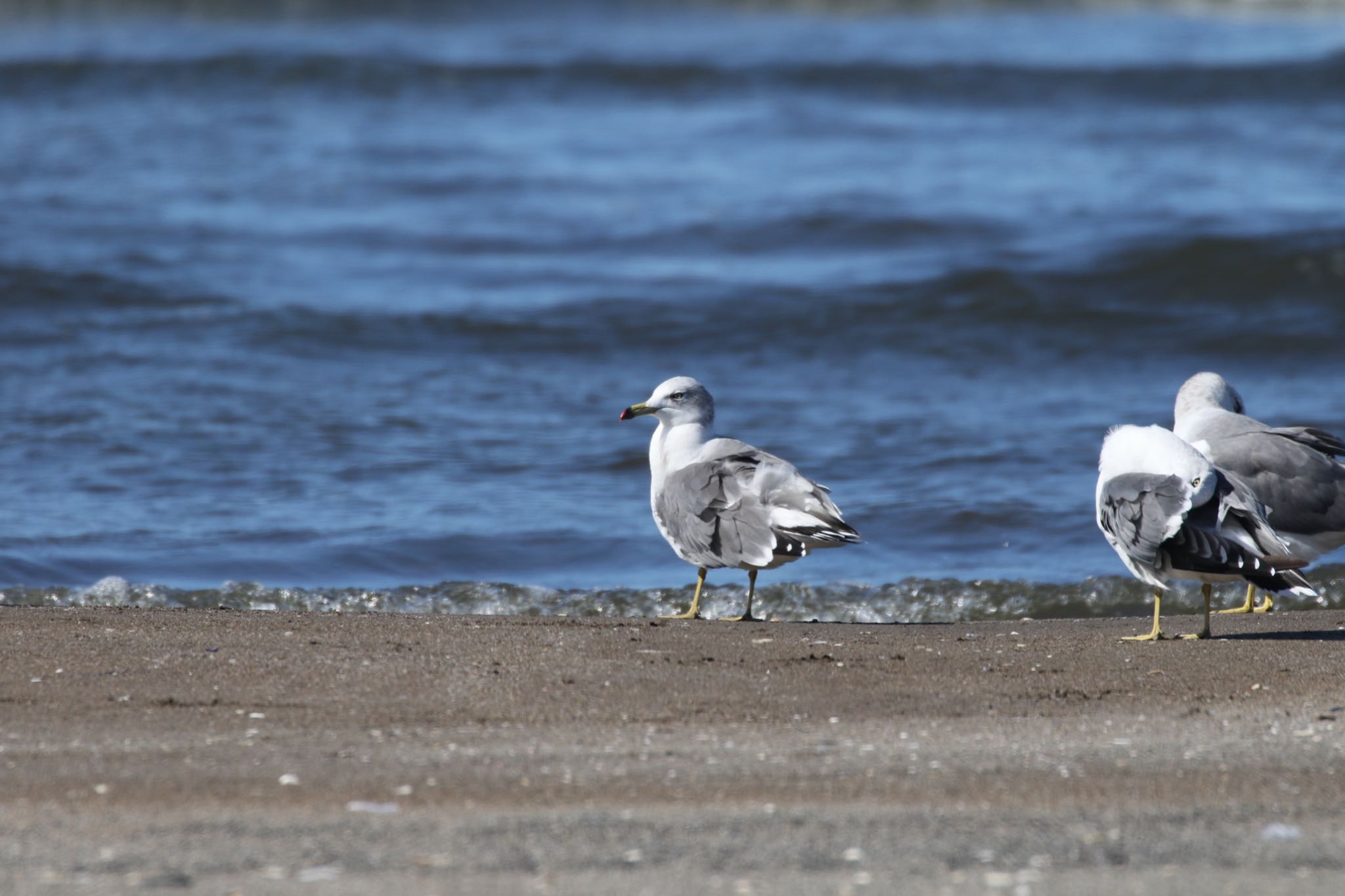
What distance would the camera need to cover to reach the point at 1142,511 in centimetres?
509

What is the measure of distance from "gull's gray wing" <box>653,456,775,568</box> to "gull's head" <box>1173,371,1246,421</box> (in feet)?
6.19

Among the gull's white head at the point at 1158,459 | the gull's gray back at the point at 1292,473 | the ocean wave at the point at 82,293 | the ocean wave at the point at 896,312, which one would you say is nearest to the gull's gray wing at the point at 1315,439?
the gull's gray back at the point at 1292,473

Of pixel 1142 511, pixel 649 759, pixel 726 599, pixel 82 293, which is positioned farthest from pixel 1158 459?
pixel 82 293

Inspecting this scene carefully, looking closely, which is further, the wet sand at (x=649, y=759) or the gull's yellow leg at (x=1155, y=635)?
the gull's yellow leg at (x=1155, y=635)

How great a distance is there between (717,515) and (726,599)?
0.68 metres

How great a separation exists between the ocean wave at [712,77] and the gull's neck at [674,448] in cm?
1455

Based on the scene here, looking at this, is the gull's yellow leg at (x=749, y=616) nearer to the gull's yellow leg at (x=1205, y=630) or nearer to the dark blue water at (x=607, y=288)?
the dark blue water at (x=607, y=288)

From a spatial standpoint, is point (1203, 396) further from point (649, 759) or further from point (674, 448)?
point (649, 759)

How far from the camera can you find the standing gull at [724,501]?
553 centimetres

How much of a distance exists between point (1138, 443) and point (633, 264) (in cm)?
891

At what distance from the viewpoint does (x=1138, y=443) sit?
5.32 metres

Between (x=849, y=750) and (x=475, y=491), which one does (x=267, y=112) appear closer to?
(x=475, y=491)

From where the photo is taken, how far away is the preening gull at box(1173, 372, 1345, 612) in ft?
18.9

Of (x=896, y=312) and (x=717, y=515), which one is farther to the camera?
(x=896, y=312)
